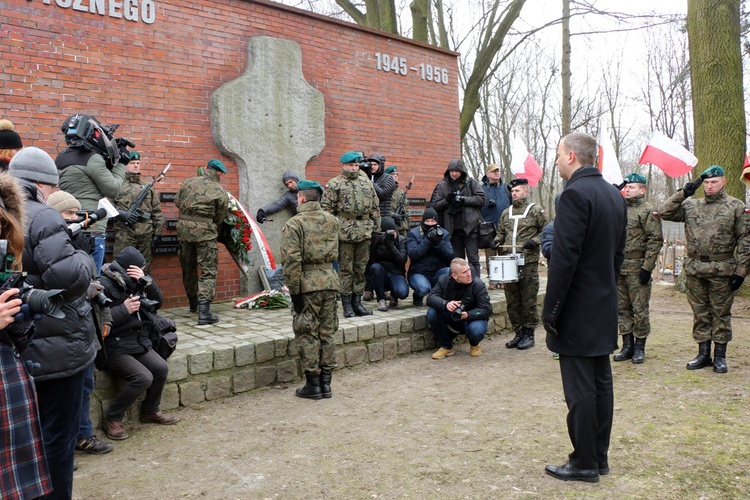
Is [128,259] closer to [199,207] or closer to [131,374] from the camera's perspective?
[131,374]

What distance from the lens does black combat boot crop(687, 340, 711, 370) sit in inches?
231

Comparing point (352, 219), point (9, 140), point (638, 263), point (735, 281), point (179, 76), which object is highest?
point (179, 76)

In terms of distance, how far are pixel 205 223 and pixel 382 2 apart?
1063 centimetres

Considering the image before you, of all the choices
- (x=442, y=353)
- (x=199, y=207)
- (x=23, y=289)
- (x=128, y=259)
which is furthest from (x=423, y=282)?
(x=23, y=289)

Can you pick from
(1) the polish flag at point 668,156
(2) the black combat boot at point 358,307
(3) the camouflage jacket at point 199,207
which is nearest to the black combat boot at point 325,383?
(2) the black combat boot at point 358,307

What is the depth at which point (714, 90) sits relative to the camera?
30.1 ft

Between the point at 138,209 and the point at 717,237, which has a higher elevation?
the point at 138,209

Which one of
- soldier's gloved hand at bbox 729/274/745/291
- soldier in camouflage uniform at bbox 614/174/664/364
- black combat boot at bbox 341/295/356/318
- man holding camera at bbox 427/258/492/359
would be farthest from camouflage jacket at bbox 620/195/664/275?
black combat boot at bbox 341/295/356/318

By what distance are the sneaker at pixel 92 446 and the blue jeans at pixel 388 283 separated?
13.6 ft

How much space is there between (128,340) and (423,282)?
4.10 metres

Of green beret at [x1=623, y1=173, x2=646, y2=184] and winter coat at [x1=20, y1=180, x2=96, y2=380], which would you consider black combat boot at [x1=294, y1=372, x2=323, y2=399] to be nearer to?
winter coat at [x1=20, y1=180, x2=96, y2=380]

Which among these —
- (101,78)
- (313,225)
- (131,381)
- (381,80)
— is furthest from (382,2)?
(131,381)

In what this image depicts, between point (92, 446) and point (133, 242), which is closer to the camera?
point (92, 446)

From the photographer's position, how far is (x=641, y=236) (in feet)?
20.2
